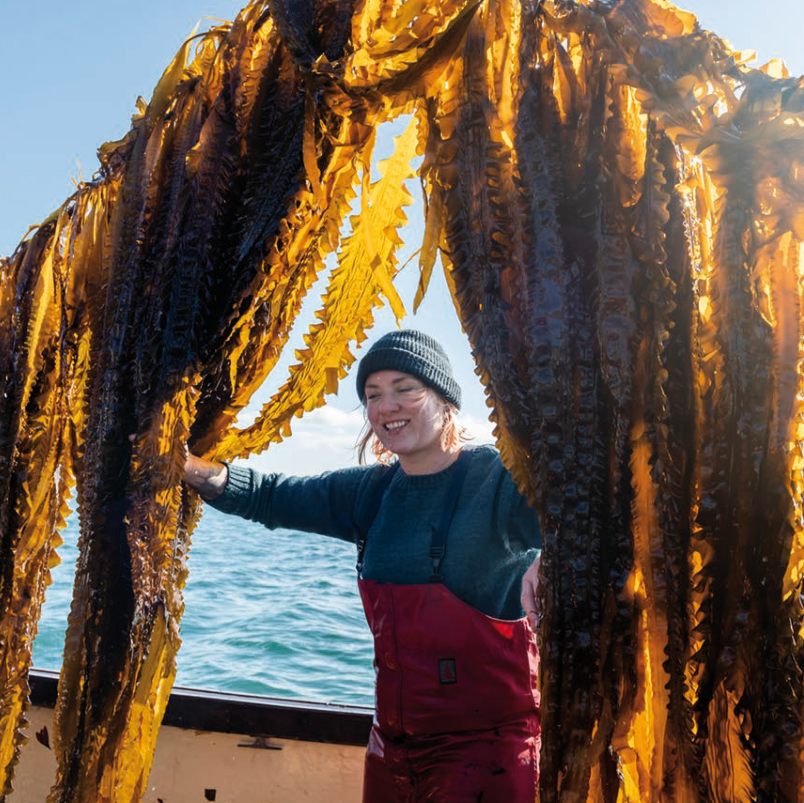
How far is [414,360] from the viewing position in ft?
8.00

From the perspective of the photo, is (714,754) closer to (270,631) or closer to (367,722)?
(367,722)

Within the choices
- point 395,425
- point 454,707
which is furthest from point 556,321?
point 454,707

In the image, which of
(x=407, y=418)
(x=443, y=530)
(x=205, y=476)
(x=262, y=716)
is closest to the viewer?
(x=205, y=476)

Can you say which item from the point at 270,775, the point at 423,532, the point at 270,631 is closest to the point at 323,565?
the point at 270,631

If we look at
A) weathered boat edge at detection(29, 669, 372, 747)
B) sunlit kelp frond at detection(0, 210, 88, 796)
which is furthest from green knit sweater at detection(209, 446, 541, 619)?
weathered boat edge at detection(29, 669, 372, 747)

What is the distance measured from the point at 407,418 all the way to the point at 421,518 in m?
0.35

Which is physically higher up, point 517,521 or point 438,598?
point 517,521

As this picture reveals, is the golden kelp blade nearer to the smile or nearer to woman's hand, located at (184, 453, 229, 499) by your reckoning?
woman's hand, located at (184, 453, 229, 499)

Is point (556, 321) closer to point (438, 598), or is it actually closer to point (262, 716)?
point (438, 598)

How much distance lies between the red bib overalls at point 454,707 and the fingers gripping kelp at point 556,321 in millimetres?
843

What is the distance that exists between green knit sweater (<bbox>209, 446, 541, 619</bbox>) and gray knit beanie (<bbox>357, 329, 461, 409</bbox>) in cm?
27

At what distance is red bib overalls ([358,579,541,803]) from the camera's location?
2.06 meters

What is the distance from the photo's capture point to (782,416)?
103 centimetres

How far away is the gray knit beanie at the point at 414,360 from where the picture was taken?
244cm
